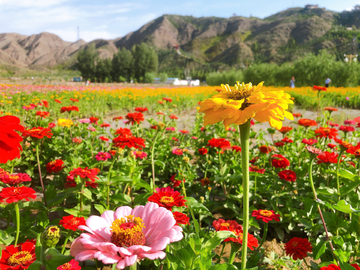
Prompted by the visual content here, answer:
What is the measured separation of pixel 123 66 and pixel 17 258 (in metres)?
48.7

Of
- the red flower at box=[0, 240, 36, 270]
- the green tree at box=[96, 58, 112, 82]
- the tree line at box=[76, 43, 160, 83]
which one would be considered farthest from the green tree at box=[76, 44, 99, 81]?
the red flower at box=[0, 240, 36, 270]

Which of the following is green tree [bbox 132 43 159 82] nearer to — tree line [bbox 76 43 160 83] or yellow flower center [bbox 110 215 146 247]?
tree line [bbox 76 43 160 83]

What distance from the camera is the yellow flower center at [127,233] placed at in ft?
1.79

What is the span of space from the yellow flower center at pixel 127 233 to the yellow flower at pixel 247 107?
0.36 m

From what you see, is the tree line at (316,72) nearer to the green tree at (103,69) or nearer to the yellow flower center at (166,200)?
the yellow flower center at (166,200)

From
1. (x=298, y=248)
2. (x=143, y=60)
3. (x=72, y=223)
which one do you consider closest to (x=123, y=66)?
(x=143, y=60)

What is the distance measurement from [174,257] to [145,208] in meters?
0.22

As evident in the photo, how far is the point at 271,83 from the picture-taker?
21938 mm

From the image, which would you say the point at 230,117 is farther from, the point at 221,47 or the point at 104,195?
the point at 221,47

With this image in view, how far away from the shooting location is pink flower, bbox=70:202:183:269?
47 centimetres

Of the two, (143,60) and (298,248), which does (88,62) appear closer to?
(143,60)

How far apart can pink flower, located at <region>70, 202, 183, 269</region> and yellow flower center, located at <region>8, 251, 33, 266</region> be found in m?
0.55

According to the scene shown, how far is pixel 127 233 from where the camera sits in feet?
1.79

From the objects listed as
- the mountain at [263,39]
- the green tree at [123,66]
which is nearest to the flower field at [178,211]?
the green tree at [123,66]
